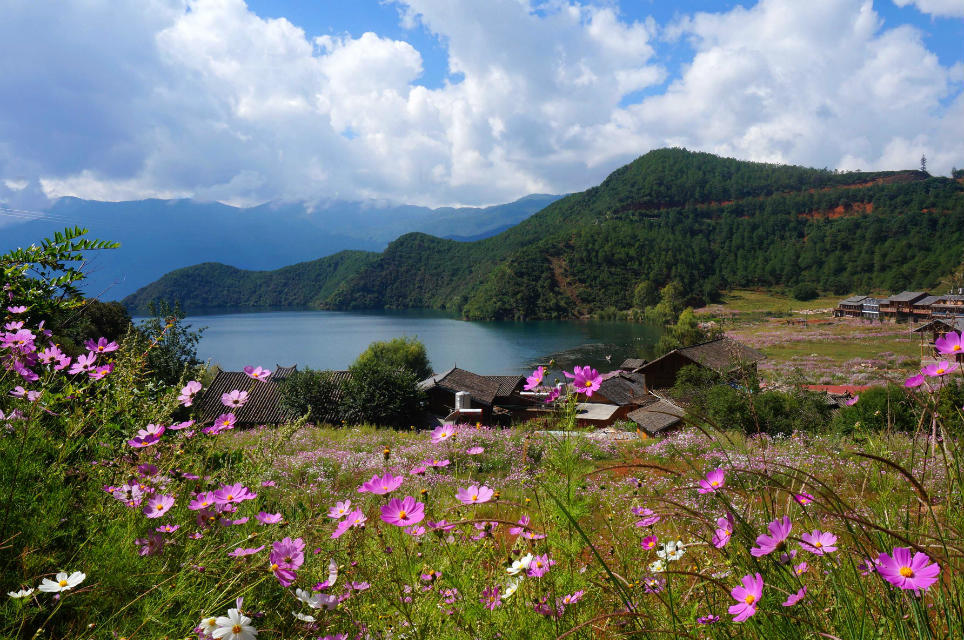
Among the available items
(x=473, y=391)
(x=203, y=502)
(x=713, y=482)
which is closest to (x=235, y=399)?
(x=203, y=502)

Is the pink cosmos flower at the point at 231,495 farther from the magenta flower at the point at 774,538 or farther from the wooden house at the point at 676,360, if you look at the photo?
the wooden house at the point at 676,360

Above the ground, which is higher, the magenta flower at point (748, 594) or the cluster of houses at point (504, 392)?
the magenta flower at point (748, 594)

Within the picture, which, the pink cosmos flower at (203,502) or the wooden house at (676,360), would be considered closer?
the pink cosmos flower at (203,502)

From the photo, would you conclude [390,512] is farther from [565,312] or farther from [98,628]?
[565,312]

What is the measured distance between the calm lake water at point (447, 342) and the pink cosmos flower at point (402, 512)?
3984 centimetres

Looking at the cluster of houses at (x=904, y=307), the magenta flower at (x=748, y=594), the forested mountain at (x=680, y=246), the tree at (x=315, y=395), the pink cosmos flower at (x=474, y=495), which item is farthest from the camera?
the forested mountain at (x=680, y=246)

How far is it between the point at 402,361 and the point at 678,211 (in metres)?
113

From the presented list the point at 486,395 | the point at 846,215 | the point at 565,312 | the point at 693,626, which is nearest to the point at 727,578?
the point at 693,626

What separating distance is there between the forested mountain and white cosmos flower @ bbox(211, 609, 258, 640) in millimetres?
92454

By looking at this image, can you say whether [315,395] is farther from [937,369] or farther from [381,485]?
[937,369]

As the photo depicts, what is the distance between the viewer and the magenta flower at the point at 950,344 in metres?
1.01

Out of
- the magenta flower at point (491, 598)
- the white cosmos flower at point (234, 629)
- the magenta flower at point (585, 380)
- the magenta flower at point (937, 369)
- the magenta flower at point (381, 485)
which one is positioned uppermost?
the magenta flower at point (937, 369)

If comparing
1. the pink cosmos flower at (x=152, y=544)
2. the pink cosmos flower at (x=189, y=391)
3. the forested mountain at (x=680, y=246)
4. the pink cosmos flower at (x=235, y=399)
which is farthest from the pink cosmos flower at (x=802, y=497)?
the forested mountain at (x=680, y=246)

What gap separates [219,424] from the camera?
1.70 m
